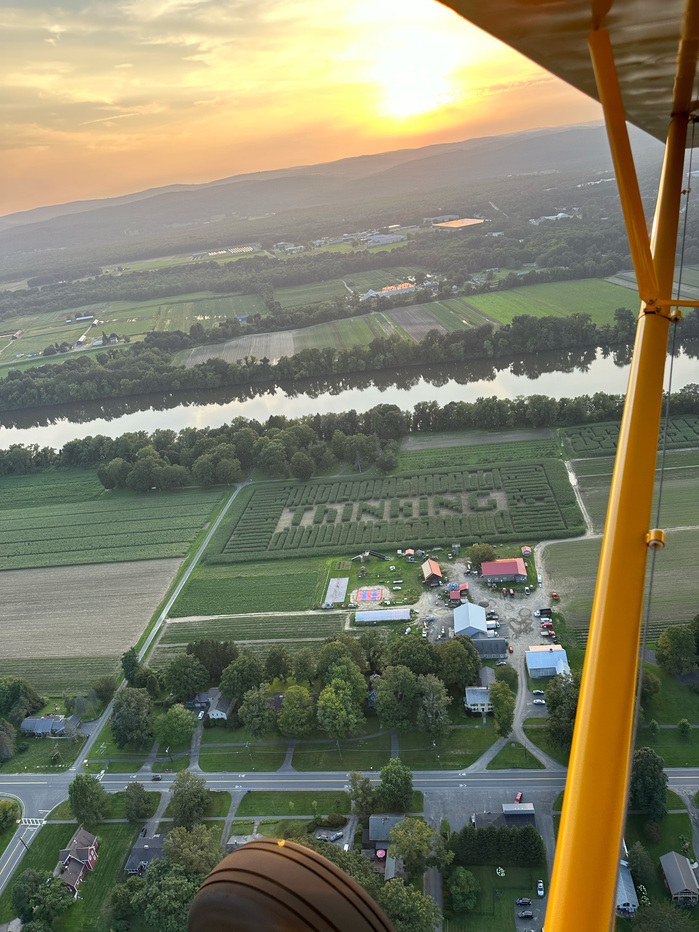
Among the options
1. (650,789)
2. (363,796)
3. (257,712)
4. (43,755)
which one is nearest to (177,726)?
(257,712)

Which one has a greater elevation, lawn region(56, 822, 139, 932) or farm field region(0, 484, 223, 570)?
farm field region(0, 484, 223, 570)

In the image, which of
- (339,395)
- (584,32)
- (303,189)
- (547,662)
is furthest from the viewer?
(303,189)

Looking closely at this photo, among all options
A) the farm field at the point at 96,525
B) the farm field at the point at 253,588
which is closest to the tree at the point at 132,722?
the farm field at the point at 253,588

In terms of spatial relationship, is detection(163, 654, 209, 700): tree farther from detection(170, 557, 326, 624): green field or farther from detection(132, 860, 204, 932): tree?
detection(132, 860, 204, 932): tree

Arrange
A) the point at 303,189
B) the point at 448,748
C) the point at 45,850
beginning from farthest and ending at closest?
the point at 303,189 → the point at 448,748 → the point at 45,850

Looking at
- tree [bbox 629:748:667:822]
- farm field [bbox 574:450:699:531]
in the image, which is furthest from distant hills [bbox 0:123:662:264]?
tree [bbox 629:748:667:822]

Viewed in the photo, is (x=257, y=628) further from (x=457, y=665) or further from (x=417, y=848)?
(x=417, y=848)
